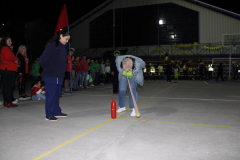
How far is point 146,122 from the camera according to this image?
5.07 meters

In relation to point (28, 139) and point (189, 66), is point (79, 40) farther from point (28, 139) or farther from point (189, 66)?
point (28, 139)

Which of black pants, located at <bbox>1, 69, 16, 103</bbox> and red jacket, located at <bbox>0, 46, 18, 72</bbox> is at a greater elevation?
red jacket, located at <bbox>0, 46, 18, 72</bbox>

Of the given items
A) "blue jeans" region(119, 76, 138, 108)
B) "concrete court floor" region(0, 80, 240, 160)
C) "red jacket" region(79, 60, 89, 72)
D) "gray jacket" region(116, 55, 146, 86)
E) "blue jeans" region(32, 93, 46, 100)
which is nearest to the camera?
"concrete court floor" region(0, 80, 240, 160)

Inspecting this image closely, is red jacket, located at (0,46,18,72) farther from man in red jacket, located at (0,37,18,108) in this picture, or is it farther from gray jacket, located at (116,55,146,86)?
gray jacket, located at (116,55,146,86)

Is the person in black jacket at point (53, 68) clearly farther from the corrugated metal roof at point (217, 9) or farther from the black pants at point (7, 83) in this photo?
the corrugated metal roof at point (217, 9)

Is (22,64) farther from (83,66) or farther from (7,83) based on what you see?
(83,66)

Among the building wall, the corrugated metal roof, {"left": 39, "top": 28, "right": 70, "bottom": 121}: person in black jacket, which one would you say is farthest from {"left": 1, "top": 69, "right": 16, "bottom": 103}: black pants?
the corrugated metal roof

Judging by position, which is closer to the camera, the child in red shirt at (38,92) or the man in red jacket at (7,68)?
the man in red jacket at (7,68)

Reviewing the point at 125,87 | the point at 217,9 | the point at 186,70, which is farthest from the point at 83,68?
the point at 217,9

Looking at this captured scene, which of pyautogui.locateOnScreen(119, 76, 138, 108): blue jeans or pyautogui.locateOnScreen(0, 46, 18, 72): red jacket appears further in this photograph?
pyautogui.locateOnScreen(0, 46, 18, 72): red jacket

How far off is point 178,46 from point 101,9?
12.5 meters

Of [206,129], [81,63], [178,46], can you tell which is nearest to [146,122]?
[206,129]

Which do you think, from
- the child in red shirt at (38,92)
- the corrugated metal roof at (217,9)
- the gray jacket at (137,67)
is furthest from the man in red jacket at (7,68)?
the corrugated metal roof at (217,9)

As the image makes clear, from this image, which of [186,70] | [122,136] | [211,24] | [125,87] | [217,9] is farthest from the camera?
[211,24]
